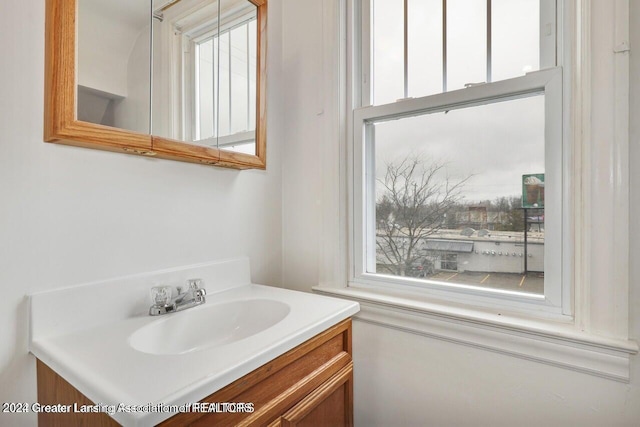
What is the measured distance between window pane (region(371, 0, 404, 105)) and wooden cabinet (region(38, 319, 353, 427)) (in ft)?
2.82

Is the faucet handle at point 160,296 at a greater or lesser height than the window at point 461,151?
lesser

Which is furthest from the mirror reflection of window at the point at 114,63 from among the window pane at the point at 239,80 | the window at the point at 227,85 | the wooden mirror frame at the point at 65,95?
the window pane at the point at 239,80

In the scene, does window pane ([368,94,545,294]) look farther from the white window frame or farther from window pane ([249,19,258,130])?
window pane ([249,19,258,130])

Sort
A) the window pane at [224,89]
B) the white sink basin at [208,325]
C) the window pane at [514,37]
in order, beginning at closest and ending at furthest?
the white sink basin at [208,325] < the window pane at [514,37] < the window pane at [224,89]

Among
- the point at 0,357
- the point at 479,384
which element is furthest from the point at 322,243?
the point at 0,357

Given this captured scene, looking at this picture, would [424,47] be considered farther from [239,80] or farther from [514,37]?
[239,80]

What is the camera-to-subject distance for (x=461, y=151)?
1.07 metres

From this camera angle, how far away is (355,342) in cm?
121

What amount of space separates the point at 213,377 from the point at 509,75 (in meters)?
1.13

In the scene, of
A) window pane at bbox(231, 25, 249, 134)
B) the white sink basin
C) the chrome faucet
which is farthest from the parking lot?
A: window pane at bbox(231, 25, 249, 134)

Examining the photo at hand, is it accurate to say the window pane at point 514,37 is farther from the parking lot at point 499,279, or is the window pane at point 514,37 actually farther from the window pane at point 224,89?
the window pane at point 224,89

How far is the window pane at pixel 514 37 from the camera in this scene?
946mm

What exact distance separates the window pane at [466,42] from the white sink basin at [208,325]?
0.94 meters

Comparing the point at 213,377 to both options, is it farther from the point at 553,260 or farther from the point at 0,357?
the point at 553,260
